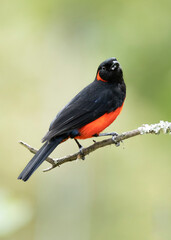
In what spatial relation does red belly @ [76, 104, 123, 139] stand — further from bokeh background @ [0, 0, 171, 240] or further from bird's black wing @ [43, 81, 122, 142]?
bokeh background @ [0, 0, 171, 240]

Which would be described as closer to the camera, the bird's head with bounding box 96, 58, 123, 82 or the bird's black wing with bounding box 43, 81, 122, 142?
the bird's black wing with bounding box 43, 81, 122, 142

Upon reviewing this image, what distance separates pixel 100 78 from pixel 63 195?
2695 mm

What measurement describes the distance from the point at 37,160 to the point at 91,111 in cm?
83

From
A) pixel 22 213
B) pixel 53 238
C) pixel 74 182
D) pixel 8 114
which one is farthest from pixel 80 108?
pixel 8 114

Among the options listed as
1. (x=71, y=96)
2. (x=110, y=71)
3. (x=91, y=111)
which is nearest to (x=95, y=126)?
(x=91, y=111)

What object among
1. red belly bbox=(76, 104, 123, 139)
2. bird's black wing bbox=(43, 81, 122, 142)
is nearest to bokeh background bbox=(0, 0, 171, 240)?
bird's black wing bbox=(43, 81, 122, 142)

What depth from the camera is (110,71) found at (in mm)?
3846

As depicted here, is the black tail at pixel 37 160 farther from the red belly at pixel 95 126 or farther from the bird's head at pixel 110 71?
the bird's head at pixel 110 71

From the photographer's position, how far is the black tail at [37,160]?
9.14 ft

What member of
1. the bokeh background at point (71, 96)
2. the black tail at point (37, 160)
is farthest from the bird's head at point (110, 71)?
the black tail at point (37, 160)

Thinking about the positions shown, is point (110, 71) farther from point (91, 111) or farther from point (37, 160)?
point (37, 160)

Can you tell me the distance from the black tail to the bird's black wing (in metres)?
0.07

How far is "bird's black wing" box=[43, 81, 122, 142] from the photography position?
3.34 metres
